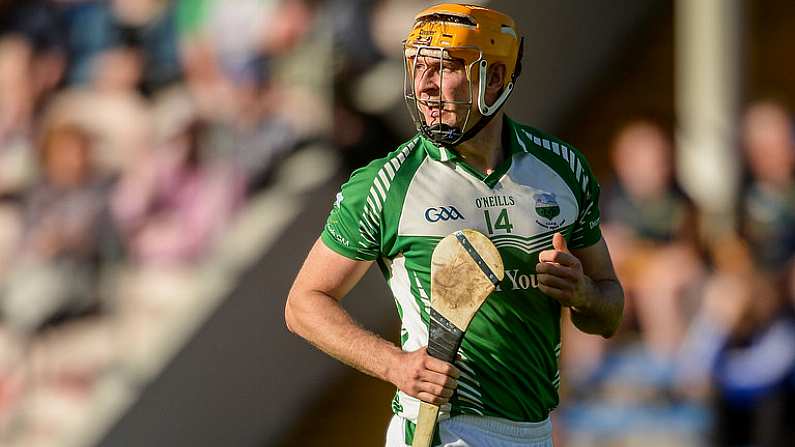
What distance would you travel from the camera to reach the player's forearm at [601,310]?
153 inches

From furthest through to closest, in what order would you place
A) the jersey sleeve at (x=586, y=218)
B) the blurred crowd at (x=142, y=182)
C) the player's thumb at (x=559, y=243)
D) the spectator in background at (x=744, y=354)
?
1. the blurred crowd at (x=142, y=182)
2. the spectator in background at (x=744, y=354)
3. the jersey sleeve at (x=586, y=218)
4. the player's thumb at (x=559, y=243)

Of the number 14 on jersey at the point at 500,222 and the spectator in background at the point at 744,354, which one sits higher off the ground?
the number 14 on jersey at the point at 500,222

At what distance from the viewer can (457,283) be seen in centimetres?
365

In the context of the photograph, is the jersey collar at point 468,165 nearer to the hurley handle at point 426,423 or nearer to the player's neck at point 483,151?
the player's neck at point 483,151

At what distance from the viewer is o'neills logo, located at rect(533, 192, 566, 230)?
3916mm

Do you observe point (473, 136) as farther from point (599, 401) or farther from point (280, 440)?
point (280, 440)

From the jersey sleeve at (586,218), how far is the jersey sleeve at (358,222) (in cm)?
56

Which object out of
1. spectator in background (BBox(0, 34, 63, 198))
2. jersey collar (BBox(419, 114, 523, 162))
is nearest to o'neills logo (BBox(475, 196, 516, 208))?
jersey collar (BBox(419, 114, 523, 162))

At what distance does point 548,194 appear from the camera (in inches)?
156

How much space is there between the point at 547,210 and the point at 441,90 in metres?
0.43

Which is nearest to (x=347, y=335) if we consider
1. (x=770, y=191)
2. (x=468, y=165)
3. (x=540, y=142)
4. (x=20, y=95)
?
(x=468, y=165)

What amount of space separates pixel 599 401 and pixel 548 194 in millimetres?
3269

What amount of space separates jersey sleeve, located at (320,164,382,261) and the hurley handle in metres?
0.43

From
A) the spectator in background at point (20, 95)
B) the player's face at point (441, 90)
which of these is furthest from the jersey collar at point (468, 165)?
the spectator in background at point (20, 95)
